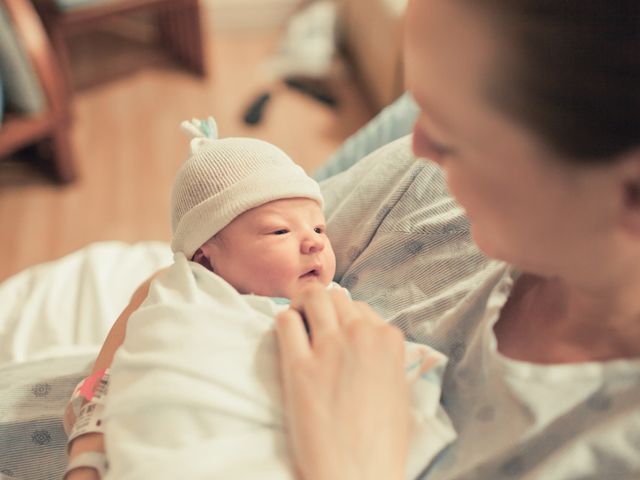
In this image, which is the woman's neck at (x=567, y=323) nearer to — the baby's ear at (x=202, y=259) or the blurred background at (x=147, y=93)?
the baby's ear at (x=202, y=259)

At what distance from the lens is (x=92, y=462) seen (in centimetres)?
70

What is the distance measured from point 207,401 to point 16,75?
1.68 metres

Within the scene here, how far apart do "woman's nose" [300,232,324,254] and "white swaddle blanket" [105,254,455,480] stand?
0.16m

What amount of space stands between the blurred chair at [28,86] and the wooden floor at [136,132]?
211 mm

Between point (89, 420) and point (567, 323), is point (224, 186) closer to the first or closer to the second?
point (89, 420)

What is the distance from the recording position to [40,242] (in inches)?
81.5

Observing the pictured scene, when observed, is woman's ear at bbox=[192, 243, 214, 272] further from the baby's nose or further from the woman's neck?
the woman's neck

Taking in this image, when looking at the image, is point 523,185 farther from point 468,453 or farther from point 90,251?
point 90,251

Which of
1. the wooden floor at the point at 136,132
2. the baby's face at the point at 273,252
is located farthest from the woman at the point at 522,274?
the wooden floor at the point at 136,132

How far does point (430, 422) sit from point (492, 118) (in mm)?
314

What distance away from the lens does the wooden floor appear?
6.97 ft

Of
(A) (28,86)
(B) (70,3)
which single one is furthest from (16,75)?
(B) (70,3)

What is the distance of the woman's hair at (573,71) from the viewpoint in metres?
0.39

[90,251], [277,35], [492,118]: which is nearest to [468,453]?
[492,118]
